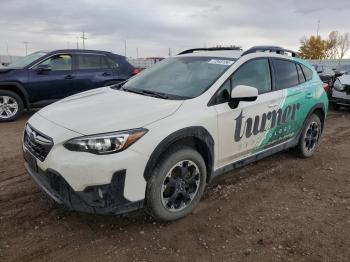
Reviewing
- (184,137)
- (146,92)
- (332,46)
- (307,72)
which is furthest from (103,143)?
(332,46)

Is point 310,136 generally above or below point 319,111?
below

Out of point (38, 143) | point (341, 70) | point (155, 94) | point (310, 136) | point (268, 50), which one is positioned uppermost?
point (268, 50)

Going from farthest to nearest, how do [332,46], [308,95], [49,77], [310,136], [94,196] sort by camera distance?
[332,46] → [49,77] → [310,136] → [308,95] → [94,196]

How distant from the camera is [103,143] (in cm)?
286

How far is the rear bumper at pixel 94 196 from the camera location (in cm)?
285

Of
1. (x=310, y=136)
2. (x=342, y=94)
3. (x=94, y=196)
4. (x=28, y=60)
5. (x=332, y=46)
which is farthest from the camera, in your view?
(x=332, y=46)

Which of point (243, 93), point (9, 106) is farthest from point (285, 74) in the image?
point (9, 106)

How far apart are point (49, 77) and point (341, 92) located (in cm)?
837

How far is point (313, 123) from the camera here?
543cm

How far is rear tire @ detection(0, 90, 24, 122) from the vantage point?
7965mm

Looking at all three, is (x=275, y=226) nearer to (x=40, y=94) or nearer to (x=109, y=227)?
(x=109, y=227)

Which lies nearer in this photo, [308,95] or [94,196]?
[94,196]

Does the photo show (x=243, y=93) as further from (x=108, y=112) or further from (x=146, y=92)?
(x=108, y=112)

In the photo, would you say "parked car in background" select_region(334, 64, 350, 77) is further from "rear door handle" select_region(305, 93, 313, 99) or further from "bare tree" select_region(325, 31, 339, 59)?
"bare tree" select_region(325, 31, 339, 59)
